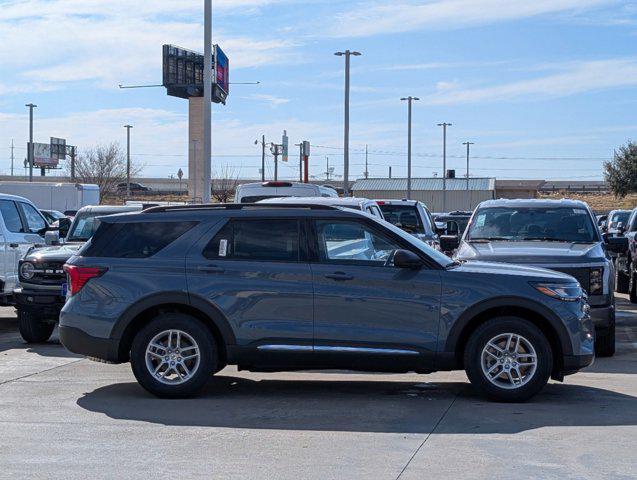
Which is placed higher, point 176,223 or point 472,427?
point 176,223

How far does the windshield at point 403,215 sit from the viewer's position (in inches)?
766

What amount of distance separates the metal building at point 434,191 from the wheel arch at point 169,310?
258 feet

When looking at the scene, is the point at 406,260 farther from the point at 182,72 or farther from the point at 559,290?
the point at 182,72

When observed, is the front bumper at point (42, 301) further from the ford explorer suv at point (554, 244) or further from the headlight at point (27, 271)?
the ford explorer suv at point (554, 244)

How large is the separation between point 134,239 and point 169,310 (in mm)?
766

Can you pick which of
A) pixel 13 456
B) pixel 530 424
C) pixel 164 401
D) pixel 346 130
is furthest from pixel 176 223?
pixel 346 130

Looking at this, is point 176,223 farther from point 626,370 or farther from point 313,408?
point 626,370

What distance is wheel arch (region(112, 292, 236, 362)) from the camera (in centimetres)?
914

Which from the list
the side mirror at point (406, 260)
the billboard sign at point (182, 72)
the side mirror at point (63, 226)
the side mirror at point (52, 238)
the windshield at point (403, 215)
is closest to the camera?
the side mirror at point (406, 260)

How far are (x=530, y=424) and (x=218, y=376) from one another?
3724 mm

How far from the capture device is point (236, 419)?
8.45 meters

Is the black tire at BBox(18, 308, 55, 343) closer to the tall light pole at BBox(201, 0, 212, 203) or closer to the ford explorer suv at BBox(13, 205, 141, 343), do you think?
the ford explorer suv at BBox(13, 205, 141, 343)

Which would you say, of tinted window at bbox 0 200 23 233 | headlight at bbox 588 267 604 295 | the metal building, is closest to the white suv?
tinted window at bbox 0 200 23 233

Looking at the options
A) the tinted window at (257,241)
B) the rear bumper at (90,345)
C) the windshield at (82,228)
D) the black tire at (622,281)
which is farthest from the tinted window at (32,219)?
the black tire at (622,281)
